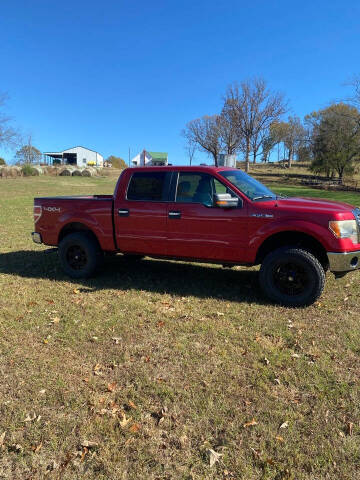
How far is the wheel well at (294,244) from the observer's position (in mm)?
4605

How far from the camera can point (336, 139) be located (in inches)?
1634

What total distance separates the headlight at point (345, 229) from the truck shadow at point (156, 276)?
4.44 feet

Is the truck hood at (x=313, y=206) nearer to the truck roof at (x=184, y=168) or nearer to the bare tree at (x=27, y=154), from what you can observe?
the truck roof at (x=184, y=168)

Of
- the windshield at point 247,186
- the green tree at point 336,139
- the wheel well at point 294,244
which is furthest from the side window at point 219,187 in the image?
the green tree at point 336,139

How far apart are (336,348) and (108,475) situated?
2.57 m

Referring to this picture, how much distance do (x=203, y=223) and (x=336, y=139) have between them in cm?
4295

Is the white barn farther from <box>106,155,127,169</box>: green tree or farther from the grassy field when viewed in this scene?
the grassy field

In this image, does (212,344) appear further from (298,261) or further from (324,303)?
(324,303)

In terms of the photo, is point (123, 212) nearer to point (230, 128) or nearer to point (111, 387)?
point (111, 387)

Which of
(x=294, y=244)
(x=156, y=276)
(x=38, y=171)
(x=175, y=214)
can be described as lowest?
(x=156, y=276)

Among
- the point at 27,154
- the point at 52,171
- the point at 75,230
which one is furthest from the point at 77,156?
the point at 75,230

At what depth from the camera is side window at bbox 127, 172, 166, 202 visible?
516 centimetres

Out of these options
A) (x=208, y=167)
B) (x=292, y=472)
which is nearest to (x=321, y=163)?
(x=208, y=167)

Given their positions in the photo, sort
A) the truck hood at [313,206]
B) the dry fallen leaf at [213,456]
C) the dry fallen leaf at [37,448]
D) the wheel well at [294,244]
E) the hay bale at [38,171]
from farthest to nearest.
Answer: the hay bale at [38,171] < the wheel well at [294,244] < the truck hood at [313,206] < the dry fallen leaf at [37,448] < the dry fallen leaf at [213,456]
